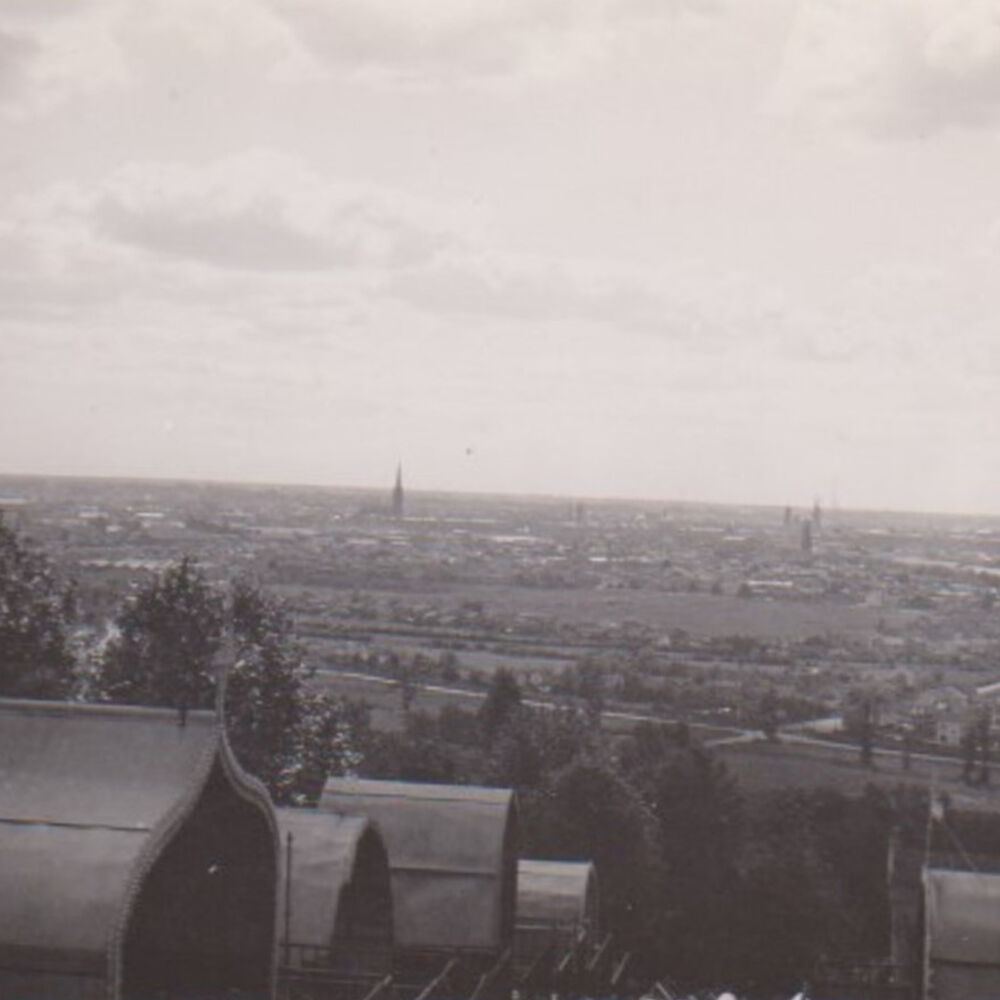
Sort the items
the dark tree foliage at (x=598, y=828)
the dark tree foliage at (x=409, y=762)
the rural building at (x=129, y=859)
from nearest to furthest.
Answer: the rural building at (x=129, y=859) < the dark tree foliage at (x=598, y=828) < the dark tree foliage at (x=409, y=762)

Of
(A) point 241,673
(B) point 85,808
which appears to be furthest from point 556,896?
(B) point 85,808

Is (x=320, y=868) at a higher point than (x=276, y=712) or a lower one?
higher

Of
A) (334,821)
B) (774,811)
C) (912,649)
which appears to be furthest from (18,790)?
(912,649)

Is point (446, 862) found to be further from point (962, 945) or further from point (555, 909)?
point (962, 945)

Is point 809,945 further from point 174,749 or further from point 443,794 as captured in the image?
point 174,749

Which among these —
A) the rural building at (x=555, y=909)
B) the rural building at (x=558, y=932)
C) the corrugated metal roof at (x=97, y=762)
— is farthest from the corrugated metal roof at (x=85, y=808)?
the rural building at (x=555, y=909)

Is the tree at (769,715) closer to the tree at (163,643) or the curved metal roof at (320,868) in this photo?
the tree at (163,643)
